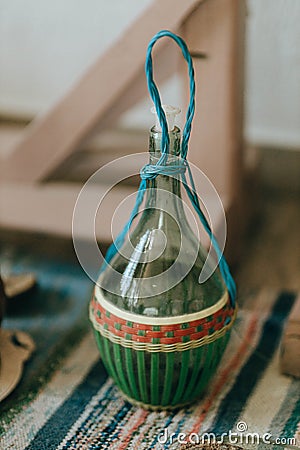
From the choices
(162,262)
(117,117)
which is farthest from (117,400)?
(117,117)

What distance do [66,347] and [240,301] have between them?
289 millimetres

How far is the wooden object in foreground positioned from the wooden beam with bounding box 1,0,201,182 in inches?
17.1

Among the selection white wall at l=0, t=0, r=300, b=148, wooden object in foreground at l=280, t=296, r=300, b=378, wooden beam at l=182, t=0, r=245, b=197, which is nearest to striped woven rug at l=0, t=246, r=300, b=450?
wooden object in foreground at l=280, t=296, r=300, b=378

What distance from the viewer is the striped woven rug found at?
0.88m

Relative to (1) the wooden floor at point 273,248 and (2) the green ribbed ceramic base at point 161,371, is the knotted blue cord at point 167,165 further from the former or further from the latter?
(1) the wooden floor at point 273,248

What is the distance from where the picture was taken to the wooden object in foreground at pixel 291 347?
953 millimetres

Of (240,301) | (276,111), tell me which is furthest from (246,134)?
(240,301)

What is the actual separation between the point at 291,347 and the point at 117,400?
24 centimetres

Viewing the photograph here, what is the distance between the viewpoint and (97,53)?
1.25 metres

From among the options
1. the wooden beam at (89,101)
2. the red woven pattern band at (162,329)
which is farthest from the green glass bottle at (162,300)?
the wooden beam at (89,101)

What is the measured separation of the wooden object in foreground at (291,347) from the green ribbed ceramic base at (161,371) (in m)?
0.11

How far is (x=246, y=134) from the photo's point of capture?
131cm

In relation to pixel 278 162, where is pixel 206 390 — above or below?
below

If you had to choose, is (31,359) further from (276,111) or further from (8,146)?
(276,111)
